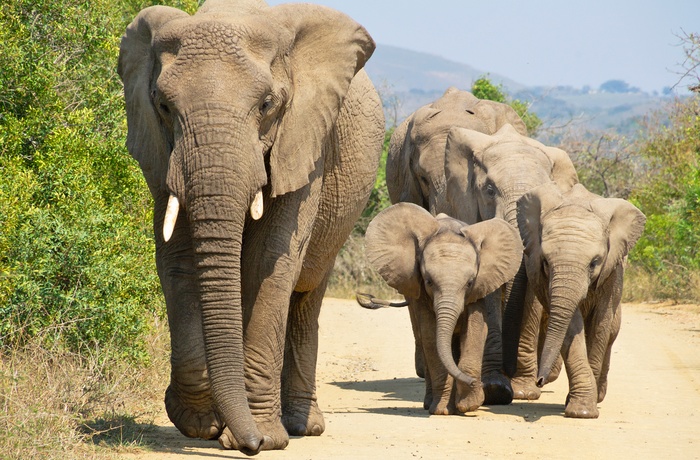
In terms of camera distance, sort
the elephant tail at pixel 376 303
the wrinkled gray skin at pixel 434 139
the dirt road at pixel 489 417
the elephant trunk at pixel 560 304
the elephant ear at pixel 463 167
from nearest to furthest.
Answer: the dirt road at pixel 489 417, the elephant trunk at pixel 560 304, the elephant tail at pixel 376 303, the elephant ear at pixel 463 167, the wrinkled gray skin at pixel 434 139

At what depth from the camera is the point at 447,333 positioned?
8.30 m

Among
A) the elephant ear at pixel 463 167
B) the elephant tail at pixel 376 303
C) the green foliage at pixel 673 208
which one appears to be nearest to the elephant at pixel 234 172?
the elephant tail at pixel 376 303

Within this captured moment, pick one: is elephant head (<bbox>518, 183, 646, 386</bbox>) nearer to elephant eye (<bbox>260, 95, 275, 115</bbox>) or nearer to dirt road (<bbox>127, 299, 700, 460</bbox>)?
dirt road (<bbox>127, 299, 700, 460</bbox>)

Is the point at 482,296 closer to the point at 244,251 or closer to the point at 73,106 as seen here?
the point at 244,251

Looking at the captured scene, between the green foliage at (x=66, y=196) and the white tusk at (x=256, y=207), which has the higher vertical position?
the white tusk at (x=256, y=207)

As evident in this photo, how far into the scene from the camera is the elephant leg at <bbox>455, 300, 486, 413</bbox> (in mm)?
8531

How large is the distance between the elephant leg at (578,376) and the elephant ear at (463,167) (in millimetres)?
2269

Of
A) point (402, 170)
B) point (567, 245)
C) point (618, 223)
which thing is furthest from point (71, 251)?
point (402, 170)

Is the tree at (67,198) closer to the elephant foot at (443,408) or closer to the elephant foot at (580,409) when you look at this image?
the elephant foot at (443,408)

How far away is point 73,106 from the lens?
10633 millimetres

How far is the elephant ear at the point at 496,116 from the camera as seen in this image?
41.0ft

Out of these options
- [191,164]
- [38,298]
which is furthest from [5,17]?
[191,164]

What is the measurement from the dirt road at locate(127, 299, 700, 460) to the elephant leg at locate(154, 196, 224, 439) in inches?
6.5

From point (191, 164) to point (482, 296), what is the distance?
3519 millimetres
